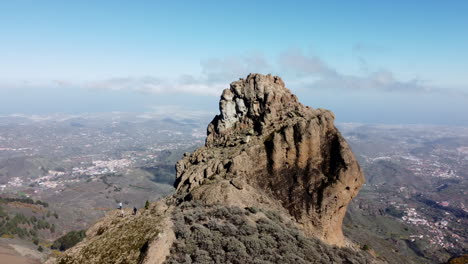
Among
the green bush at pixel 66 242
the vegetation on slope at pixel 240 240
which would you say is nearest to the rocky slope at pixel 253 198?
the vegetation on slope at pixel 240 240

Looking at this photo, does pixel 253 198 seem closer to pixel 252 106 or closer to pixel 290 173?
pixel 290 173

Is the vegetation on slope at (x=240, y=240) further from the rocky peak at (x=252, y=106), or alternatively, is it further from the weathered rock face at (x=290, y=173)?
the rocky peak at (x=252, y=106)

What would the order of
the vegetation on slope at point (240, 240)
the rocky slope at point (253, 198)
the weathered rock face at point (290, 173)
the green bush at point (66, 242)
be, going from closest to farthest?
the vegetation on slope at point (240, 240)
the rocky slope at point (253, 198)
the weathered rock face at point (290, 173)
the green bush at point (66, 242)

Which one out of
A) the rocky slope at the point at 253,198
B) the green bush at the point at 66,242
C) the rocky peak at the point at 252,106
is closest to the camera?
the rocky slope at the point at 253,198

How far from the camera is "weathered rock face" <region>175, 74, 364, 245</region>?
1083 inches

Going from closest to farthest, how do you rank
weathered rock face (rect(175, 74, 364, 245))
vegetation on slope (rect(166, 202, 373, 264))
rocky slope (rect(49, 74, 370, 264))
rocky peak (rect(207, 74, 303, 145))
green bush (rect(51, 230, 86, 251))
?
vegetation on slope (rect(166, 202, 373, 264)), rocky slope (rect(49, 74, 370, 264)), weathered rock face (rect(175, 74, 364, 245)), rocky peak (rect(207, 74, 303, 145)), green bush (rect(51, 230, 86, 251))

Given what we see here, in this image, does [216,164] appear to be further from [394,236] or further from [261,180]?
[394,236]

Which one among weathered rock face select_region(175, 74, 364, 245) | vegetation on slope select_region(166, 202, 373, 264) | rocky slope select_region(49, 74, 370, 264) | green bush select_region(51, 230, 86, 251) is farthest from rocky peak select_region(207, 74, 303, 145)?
green bush select_region(51, 230, 86, 251)

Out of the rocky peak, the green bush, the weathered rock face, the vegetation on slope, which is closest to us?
the vegetation on slope

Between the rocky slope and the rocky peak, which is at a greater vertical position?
the rocky peak

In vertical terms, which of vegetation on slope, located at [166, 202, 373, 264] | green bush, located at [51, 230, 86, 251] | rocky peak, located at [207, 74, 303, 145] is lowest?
green bush, located at [51, 230, 86, 251]

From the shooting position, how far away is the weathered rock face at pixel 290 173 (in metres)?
27.5

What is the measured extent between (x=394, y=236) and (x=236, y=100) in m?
108

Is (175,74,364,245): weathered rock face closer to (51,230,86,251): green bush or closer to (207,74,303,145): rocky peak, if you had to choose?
(207,74,303,145): rocky peak
